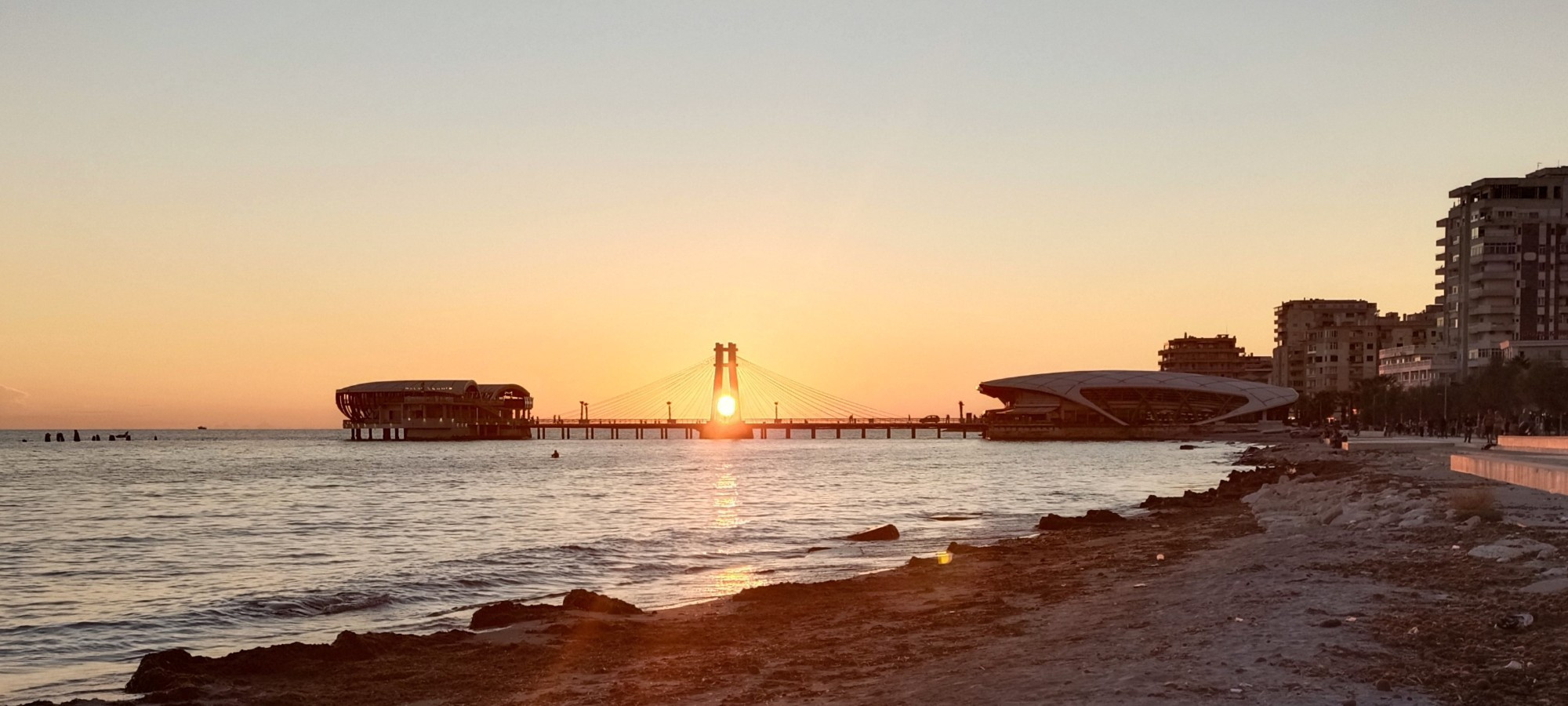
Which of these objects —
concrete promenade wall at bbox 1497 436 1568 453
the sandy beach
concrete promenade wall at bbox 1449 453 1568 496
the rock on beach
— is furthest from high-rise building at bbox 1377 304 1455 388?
the sandy beach

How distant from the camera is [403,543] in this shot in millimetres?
34781

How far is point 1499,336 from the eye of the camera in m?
144

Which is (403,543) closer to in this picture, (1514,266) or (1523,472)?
(1523,472)

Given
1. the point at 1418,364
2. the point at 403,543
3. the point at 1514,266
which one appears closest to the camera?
the point at 403,543

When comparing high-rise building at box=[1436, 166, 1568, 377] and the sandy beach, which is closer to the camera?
the sandy beach

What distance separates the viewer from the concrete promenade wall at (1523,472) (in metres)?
22.9

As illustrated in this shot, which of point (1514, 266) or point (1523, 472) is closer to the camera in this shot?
point (1523, 472)

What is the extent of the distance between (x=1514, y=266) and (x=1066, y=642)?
154 metres

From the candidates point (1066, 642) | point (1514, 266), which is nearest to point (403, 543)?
point (1066, 642)

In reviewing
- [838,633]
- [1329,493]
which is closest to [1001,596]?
[838,633]

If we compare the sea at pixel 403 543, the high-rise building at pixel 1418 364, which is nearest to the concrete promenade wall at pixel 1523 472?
the sea at pixel 403 543

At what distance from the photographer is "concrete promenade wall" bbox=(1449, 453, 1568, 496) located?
2286cm

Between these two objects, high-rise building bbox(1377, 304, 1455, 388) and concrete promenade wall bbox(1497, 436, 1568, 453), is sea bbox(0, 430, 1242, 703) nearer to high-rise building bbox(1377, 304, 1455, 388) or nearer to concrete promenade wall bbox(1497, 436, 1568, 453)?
concrete promenade wall bbox(1497, 436, 1568, 453)

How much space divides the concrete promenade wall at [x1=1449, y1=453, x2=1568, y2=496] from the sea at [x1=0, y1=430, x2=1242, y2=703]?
1174 centimetres
